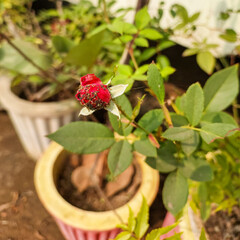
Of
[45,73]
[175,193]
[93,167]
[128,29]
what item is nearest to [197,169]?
[175,193]

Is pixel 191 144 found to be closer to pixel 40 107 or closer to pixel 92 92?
pixel 92 92

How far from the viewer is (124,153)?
1.26ft

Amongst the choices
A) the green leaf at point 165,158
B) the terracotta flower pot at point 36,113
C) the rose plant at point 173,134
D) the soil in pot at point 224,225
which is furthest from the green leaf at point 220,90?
the terracotta flower pot at point 36,113

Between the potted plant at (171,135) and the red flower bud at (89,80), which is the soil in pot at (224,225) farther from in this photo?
the red flower bud at (89,80)

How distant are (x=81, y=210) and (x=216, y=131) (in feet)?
1.44

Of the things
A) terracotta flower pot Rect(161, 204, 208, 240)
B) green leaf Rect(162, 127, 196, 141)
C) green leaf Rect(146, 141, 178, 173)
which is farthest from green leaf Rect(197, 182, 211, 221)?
green leaf Rect(162, 127, 196, 141)

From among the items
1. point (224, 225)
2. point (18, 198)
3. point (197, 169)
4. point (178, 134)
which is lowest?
point (18, 198)

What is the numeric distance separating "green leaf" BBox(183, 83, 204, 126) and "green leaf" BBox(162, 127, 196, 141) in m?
0.03

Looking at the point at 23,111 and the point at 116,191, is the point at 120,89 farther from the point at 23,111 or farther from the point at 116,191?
the point at 23,111

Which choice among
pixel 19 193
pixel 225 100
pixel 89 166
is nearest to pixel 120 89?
pixel 225 100

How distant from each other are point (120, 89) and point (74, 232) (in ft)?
1.62

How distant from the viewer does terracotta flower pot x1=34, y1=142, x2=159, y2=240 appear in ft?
1.92

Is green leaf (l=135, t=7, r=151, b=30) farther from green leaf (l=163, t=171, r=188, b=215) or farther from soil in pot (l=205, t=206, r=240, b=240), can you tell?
soil in pot (l=205, t=206, r=240, b=240)

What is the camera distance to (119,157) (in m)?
0.38
